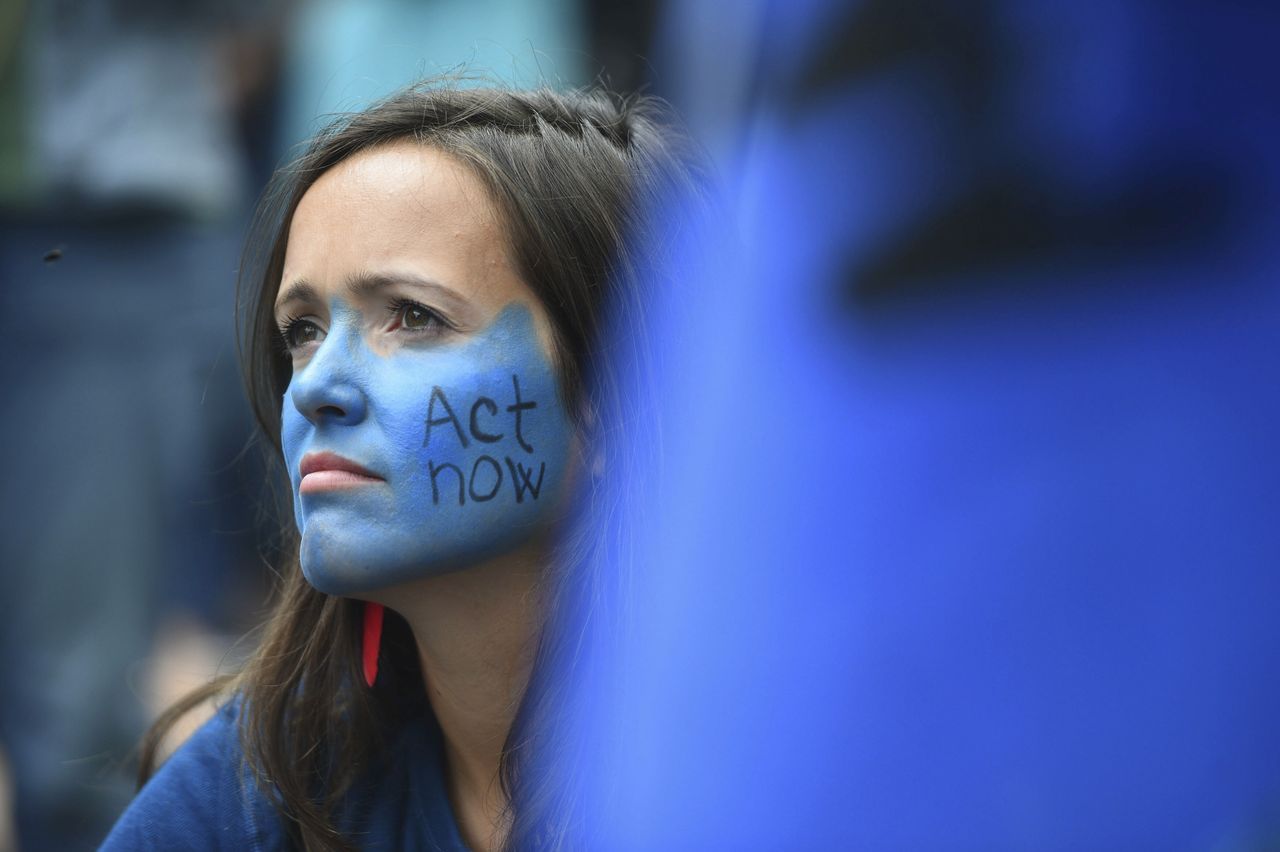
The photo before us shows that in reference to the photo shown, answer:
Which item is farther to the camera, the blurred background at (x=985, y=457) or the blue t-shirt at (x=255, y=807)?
the blue t-shirt at (x=255, y=807)

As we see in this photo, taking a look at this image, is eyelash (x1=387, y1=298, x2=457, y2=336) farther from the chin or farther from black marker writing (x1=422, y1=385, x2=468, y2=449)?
the chin

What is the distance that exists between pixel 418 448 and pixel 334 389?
13 centimetres

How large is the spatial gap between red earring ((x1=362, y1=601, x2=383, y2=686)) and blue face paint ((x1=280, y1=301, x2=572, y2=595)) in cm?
28

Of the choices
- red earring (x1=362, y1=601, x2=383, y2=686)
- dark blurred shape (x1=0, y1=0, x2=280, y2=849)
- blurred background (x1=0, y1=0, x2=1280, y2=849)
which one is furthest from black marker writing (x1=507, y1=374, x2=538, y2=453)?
dark blurred shape (x1=0, y1=0, x2=280, y2=849)

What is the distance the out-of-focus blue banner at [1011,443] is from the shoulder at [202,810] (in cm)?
84

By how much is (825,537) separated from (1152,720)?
13.1 inches

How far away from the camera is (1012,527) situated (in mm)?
1181

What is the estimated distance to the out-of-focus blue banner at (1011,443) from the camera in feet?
3.63

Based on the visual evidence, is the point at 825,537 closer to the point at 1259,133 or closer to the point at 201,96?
the point at 1259,133

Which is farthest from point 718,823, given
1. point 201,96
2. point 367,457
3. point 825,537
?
point 201,96

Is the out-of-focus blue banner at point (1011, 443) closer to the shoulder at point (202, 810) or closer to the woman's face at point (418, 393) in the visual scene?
the woman's face at point (418, 393)

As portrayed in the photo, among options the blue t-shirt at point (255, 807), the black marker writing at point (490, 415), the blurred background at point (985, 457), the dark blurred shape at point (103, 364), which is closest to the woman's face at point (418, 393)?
the black marker writing at point (490, 415)

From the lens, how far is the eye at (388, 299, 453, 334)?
1.78 m

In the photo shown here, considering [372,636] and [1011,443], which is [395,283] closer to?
[372,636]
